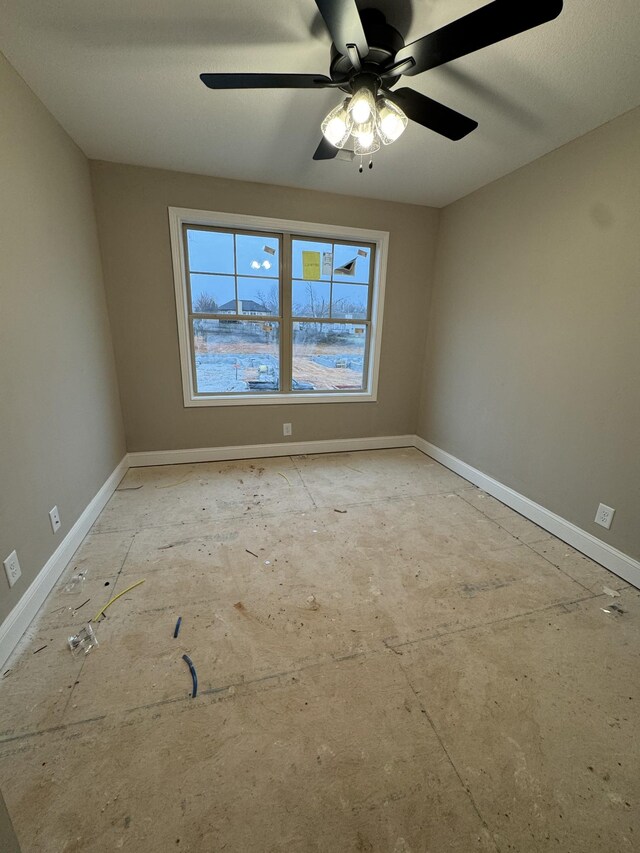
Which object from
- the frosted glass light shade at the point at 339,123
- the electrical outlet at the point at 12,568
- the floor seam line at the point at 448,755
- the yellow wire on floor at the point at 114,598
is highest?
the frosted glass light shade at the point at 339,123

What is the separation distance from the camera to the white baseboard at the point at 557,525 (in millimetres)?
1863

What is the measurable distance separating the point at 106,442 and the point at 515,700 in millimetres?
2887

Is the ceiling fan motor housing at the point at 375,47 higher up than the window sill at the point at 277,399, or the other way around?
the ceiling fan motor housing at the point at 375,47

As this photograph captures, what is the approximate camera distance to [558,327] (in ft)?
7.16

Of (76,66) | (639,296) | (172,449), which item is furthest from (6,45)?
(639,296)

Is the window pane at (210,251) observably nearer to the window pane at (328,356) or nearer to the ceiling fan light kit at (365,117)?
the window pane at (328,356)

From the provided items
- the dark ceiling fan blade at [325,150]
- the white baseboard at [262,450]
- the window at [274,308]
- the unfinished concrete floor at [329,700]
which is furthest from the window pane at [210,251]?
the unfinished concrete floor at [329,700]

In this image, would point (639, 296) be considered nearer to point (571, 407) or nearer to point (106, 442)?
point (571, 407)

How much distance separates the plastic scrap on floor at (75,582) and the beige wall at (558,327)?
292 cm

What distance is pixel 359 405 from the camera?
140 inches

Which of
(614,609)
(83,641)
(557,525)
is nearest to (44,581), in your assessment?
(83,641)

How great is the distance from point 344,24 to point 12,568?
235 cm

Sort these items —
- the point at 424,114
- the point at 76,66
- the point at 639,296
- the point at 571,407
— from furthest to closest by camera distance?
the point at 571,407 → the point at 639,296 → the point at 76,66 → the point at 424,114

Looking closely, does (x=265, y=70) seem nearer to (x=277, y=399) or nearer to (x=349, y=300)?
(x=349, y=300)
